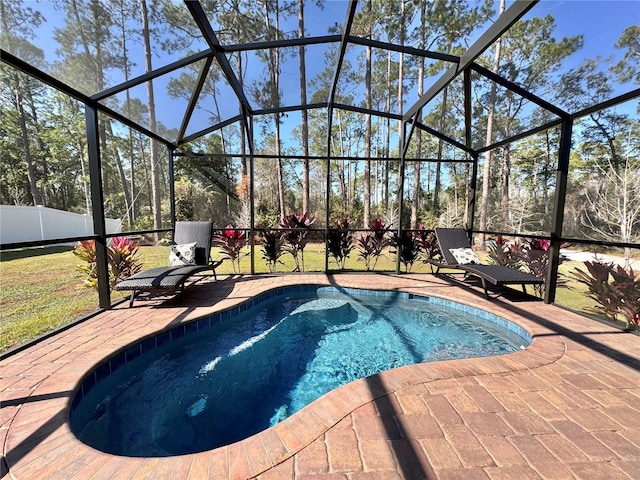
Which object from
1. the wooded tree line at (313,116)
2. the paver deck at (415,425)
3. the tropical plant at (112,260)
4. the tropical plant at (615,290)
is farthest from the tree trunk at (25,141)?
the tropical plant at (615,290)

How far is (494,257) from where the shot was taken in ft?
20.5

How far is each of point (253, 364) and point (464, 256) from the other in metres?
4.28

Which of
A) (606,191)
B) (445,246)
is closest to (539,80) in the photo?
(606,191)

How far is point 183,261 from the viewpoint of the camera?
4.91 m

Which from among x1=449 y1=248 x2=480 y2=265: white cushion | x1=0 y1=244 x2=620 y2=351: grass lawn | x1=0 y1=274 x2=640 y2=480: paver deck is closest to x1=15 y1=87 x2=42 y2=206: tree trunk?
x1=0 y1=244 x2=620 y2=351: grass lawn

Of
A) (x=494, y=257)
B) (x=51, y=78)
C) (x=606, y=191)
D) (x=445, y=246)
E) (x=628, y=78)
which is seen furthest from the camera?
(x=628, y=78)

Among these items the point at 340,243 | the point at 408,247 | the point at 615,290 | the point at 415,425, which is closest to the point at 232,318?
the point at 415,425

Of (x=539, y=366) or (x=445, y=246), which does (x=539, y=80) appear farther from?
(x=539, y=366)

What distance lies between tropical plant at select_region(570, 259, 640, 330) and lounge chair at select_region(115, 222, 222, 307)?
5.72m

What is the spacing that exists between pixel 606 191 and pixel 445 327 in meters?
9.56

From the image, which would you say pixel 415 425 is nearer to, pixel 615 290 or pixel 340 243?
pixel 615 290

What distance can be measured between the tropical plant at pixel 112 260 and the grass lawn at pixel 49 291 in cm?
47

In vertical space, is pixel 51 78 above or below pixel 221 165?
below

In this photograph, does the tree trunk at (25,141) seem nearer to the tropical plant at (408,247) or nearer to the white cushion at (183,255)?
the white cushion at (183,255)
